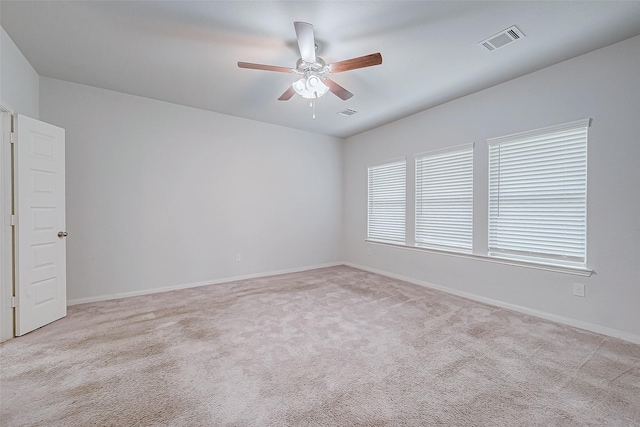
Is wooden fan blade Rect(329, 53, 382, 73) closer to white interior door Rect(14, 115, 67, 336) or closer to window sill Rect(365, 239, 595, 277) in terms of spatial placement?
window sill Rect(365, 239, 595, 277)

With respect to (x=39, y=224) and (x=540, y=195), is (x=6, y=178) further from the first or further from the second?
(x=540, y=195)

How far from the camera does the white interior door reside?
8.50 feet

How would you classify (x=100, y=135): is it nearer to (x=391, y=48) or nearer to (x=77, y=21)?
(x=77, y=21)

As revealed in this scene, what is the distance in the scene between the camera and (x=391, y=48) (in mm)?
2643

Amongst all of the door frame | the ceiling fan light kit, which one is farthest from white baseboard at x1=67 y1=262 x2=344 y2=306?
the ceiling fan light kit

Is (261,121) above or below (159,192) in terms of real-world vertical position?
above

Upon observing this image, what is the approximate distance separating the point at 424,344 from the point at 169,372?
2.15 meters

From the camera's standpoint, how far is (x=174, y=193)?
13.5 ft

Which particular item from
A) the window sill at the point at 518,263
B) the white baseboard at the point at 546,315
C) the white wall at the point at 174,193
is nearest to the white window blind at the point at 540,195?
the window sill at the point at 518,263

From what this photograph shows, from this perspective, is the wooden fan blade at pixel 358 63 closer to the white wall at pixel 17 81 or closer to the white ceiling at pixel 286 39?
the white ceiling at pixel 286 39

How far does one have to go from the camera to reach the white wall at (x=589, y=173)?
2.51 m

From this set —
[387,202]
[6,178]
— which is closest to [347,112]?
[387,202]

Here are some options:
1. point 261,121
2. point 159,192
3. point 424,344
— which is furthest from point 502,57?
point 159,192

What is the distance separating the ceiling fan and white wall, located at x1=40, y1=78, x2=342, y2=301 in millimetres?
2123
